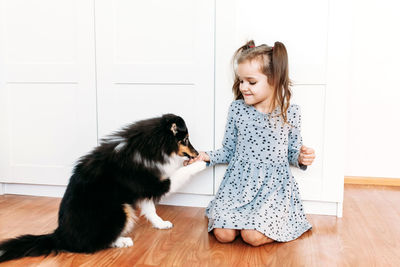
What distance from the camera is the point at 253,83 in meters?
1.71

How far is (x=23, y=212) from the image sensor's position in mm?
2014

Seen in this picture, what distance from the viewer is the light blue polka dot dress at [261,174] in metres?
Answer: 1.68

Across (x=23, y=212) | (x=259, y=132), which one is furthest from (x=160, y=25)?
(x=23, y=212)

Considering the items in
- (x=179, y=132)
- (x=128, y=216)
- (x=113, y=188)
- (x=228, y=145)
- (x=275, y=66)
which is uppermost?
(x=275, y=66)

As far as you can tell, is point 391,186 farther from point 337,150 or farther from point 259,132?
point 259,132

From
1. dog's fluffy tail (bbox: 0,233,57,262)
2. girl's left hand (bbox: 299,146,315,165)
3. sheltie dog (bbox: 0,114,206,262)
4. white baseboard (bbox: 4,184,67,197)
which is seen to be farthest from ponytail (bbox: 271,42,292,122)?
white baseboard (bbox: 4,184,67,197)

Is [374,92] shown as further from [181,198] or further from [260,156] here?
[181,198]

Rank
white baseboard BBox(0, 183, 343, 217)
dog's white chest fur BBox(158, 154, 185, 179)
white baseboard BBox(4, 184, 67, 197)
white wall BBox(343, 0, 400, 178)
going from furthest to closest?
white wall BBox(343, 0, 400, 178), white baseboard BBox(4, 184, 67, 197), white baseboard BBox(0, 183, 343, 217), dog's white chest fur BBox(158, 154, 185, 179)

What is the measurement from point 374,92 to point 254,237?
173 cm

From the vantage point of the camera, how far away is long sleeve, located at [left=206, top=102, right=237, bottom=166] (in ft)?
6.23

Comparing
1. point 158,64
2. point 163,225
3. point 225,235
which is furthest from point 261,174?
point 158,64

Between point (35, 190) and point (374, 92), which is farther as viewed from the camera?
point (374, 92)

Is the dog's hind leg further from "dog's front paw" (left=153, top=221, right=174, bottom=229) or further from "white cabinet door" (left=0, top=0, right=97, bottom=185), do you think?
"white cabinet door" (left=0, top=0, right=97, bottom=185)

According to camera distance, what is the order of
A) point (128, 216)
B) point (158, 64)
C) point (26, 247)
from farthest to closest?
point (158, 64) < point (128, 216) < point (26, 247)
